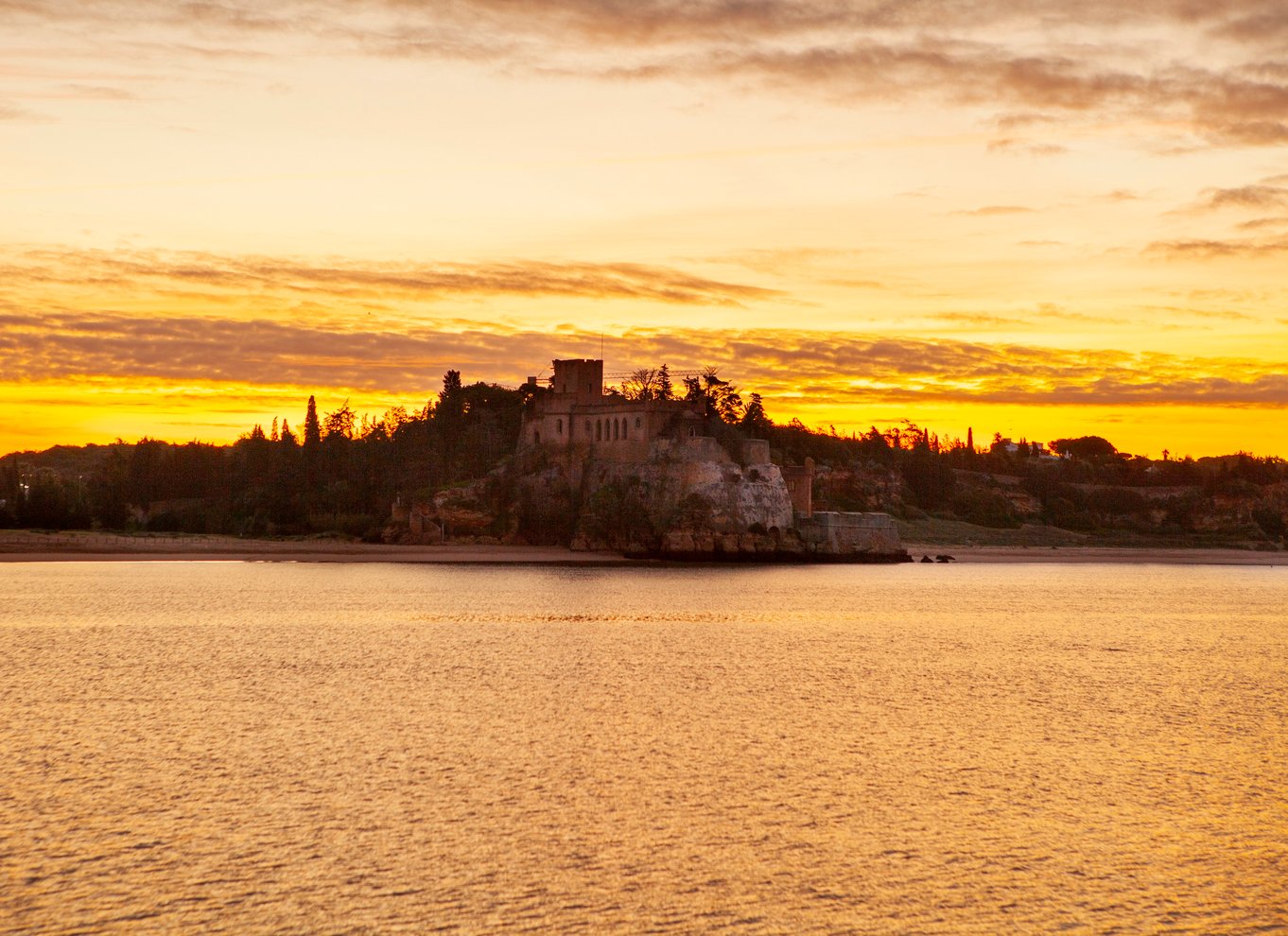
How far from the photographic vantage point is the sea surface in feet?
52.7

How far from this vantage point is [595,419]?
126 metres

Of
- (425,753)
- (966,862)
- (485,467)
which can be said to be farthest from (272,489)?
(966,862)

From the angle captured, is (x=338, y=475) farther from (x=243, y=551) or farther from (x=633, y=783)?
(x=633, y=783)

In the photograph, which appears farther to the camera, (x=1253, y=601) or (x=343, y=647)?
(x=1253, y=601)

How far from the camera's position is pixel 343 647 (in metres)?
46.0

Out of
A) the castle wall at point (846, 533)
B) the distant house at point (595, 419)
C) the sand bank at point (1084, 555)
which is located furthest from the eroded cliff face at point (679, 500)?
the sand bank at point (1084, 555)

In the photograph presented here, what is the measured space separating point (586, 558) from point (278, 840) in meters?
97.2

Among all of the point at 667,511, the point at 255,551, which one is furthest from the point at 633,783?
the point at 255,551

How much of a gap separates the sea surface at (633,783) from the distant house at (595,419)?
7149 cm

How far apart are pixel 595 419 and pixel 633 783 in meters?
104

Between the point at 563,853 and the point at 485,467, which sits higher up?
the point at 485,467

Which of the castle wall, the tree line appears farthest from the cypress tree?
the castle wall

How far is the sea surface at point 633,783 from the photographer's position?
1606 cm

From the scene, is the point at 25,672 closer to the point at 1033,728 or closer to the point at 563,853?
the point at 563,853
